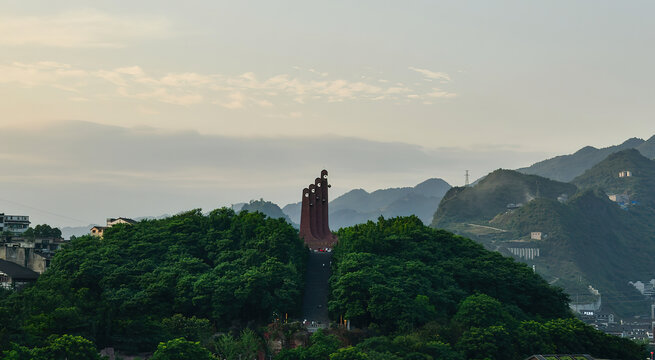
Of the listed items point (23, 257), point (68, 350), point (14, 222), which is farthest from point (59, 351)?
point (14, 222)

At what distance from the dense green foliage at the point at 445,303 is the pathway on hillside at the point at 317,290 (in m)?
1.60

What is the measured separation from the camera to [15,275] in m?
65.8

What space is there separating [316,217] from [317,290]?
16629 mm

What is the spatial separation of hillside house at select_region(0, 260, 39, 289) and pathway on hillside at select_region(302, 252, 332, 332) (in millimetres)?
22059

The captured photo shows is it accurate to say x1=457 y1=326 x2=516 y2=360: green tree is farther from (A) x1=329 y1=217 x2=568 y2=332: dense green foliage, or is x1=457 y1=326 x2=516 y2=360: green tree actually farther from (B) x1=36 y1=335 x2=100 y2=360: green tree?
(B) x1=36 y1=335 x2=100 y2=360: green tree

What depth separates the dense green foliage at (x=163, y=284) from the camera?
46.9 m

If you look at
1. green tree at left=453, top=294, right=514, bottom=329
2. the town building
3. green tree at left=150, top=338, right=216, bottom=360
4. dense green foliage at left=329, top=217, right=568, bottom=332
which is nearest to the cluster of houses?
the town building

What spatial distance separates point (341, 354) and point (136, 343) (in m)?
13.6

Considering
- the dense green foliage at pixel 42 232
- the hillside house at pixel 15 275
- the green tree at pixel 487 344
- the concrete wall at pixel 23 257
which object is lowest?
the green tree at pixel 487 344

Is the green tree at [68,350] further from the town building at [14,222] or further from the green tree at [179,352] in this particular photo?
the town building at [14,222]

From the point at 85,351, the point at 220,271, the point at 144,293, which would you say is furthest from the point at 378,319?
the point at 85,351

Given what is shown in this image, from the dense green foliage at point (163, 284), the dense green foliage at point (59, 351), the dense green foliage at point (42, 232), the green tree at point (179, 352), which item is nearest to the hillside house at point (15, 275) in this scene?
the dense green foliage at point (163, 284)

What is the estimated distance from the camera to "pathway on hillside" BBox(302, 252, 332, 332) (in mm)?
55438

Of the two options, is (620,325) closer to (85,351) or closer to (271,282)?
(271,282)
